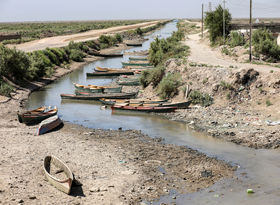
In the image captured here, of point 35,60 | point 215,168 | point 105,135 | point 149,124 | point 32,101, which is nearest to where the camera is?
point 215,168

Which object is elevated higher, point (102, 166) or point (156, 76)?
point (156, 76)

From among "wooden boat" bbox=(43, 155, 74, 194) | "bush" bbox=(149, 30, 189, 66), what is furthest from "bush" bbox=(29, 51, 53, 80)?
"wooden boat" bbox=(43, 155, 74, 194)

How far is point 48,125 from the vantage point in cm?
2558

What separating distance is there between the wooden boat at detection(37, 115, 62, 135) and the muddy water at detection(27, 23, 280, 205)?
224 cm

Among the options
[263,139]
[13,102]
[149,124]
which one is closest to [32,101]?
[13,102]

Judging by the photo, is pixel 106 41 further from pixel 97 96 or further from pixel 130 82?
pixel 97 96

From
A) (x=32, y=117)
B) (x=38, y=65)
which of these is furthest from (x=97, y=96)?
(x=38, y=65)

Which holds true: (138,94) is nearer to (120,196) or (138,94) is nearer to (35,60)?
(35,60)

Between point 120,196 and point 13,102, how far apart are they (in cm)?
2048

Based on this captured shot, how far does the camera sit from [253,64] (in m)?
35.8

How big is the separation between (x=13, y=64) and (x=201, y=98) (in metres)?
20.5

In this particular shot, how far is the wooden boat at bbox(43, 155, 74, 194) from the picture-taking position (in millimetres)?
15883

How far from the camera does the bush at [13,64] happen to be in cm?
4041

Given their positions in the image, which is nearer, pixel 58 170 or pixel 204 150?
pixel 58 170
